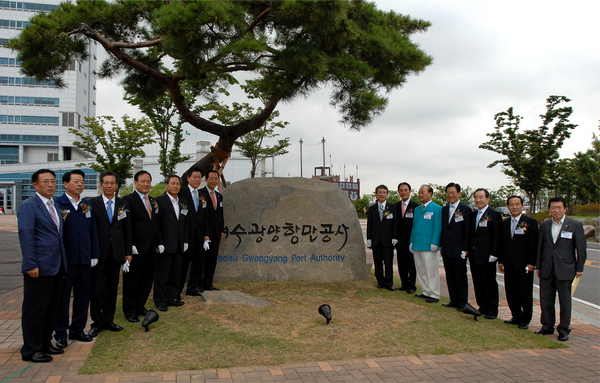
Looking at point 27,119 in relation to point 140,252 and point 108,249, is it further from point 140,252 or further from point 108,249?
point 108,249

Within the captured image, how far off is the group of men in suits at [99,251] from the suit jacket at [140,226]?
0.04 feet

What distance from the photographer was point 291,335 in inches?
186

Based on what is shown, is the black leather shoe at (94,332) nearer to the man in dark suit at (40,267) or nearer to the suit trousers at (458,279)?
the man in dark suit at (40,267)

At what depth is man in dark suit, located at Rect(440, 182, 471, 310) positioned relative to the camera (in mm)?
6070

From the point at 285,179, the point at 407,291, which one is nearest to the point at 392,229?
the point at 407,291

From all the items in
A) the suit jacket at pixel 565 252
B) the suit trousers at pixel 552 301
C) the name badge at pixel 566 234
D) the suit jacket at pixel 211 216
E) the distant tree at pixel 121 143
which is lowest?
the suit trousers at pixel 552 301

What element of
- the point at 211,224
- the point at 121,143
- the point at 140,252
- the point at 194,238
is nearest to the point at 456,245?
the point at 211,224

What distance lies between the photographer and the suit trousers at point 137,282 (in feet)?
16.8

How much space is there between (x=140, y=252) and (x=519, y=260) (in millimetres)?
4779

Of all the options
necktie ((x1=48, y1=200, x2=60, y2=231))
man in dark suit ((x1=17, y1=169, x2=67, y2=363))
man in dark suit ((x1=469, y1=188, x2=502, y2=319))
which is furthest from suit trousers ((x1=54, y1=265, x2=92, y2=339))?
man in dark suit ((x1=469, y1=188, x2=502, y2=319))

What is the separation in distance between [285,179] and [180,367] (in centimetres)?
492

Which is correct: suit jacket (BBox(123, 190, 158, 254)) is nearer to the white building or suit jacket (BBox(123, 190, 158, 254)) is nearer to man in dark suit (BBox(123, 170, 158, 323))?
man in dark suit (BBox(123, 170, 158, 323))

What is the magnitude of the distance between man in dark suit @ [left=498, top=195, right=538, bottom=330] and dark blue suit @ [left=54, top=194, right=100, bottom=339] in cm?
496

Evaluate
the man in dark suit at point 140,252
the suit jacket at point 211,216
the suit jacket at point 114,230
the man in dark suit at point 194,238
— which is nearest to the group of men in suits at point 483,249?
the suit jacket at point 211,216
